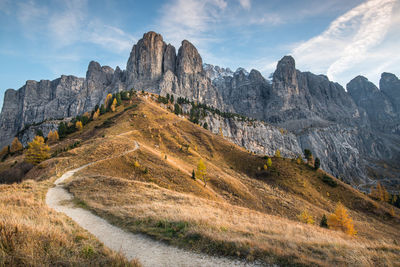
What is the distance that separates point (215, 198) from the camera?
35.8 m

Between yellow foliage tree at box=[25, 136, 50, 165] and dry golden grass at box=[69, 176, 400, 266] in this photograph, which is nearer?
dry golden grass at box=[69, 176, 400, 266]

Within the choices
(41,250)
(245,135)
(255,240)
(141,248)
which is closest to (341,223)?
(255,240)

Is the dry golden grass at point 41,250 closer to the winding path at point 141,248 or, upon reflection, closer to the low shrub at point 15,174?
the winding path at point 141,248

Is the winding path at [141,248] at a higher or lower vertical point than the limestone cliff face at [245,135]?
lower

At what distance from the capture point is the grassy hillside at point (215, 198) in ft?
26.9

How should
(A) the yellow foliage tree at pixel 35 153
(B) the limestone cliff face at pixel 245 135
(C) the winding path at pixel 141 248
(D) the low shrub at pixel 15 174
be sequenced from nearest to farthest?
1. (C) the winding path at pixel 141 248
2. (D) the low shrub at pixel 15 174
3. (A) the yellow foliage tree at pixel 35 153
4. (B) the limestone cliff face at pixel 245 135

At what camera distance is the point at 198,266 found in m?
7.07

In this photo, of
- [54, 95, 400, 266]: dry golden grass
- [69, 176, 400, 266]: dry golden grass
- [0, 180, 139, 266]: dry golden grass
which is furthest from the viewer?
[54, 95, 400, 266]: dry golden grass

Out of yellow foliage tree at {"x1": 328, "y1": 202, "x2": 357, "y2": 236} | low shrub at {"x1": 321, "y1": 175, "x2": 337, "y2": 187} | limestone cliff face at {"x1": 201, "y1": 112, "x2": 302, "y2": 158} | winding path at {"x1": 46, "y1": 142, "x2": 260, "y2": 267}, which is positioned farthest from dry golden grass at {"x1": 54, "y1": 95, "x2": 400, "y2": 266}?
limestone cliff face at {"x1": 201, "y1": 112, "x2": 302, "y2": 158}

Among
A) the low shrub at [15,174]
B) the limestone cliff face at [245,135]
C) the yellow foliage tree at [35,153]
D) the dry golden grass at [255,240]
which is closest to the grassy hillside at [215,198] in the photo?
the dry golden grass at [255,240]

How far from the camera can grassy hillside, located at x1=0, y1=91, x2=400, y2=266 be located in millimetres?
8211

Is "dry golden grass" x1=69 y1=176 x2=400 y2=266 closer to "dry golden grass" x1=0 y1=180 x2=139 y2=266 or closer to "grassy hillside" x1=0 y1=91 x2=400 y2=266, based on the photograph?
"grassy hillside" x1=0 y1=91 x2=400 y2=266

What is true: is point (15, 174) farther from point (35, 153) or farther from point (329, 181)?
point (329, 181)

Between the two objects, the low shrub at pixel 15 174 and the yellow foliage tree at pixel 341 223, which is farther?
the low shrub at pixel 15 174
